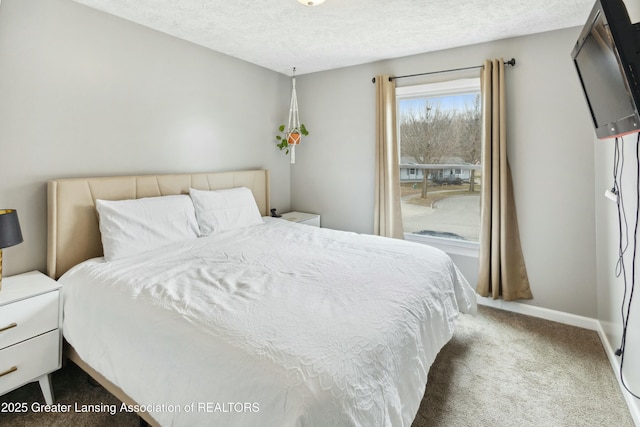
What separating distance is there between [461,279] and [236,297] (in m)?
1.60

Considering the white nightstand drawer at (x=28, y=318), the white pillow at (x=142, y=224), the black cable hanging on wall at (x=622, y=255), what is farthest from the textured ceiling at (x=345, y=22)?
the white nightstand drawer at (x=28, y=318)

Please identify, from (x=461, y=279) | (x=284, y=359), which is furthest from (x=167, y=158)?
(x=461, y=279)

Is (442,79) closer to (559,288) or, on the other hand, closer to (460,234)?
(460,234)

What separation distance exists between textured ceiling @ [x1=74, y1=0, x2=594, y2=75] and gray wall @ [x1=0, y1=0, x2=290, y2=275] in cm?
21

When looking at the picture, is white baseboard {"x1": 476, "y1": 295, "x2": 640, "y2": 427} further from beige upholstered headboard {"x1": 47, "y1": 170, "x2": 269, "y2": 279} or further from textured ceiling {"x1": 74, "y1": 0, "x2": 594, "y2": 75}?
beige upholstered headboard {"x1": 47, "y1": 170, "x2": 269, "y2": 279}

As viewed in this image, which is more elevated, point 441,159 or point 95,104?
point 95,104

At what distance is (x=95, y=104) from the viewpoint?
2398 millimetres

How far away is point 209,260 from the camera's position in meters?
2.18

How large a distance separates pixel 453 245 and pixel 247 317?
2.61 metres

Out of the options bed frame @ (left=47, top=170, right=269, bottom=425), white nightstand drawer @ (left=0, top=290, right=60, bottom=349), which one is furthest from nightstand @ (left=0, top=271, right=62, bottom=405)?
bed frame @ (left=47, top=170, right=269, bottom=425)

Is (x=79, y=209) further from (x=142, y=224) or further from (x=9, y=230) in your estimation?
(x=9, y=230)

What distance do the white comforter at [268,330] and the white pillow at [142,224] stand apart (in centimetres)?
11

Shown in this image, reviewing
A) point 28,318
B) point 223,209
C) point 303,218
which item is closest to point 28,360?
point 28,318

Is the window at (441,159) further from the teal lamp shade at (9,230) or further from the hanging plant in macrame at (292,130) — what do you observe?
the teal lamp shade at (9,230)
